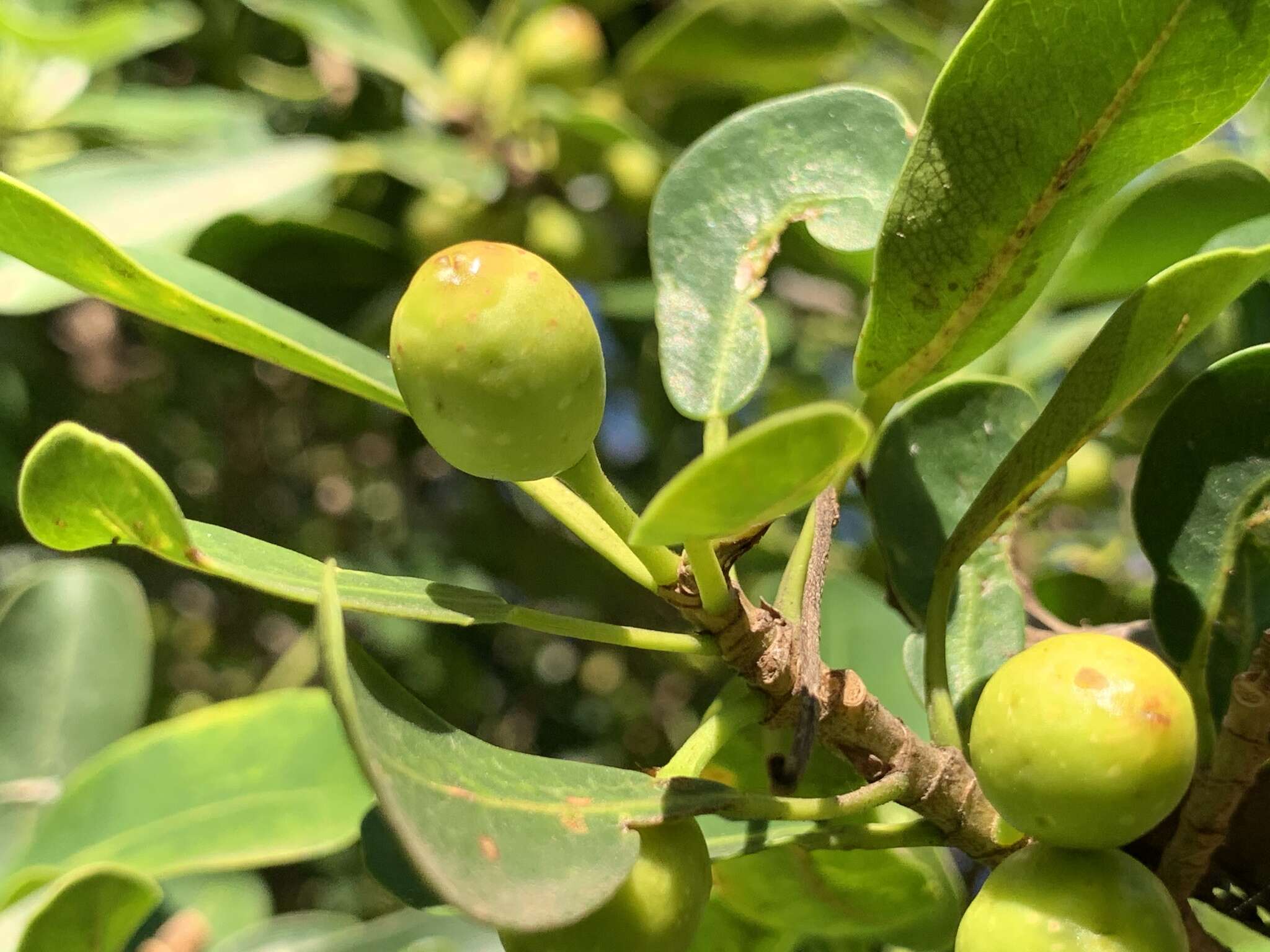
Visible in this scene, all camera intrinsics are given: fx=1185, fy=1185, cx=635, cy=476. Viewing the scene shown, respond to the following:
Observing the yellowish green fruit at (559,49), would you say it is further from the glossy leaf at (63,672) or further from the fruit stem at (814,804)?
the fruit stem at (814,804)

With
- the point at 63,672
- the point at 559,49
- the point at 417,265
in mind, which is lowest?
the point at 63,672

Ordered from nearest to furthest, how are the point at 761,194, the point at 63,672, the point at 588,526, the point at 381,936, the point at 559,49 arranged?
the point at 588,526
the point at 761,194
the point at 381,936
the point at 63,672
the point at 559,49

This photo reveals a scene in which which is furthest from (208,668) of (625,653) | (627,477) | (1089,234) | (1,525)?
(1089,234)

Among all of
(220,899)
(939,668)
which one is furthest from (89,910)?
(220,899)

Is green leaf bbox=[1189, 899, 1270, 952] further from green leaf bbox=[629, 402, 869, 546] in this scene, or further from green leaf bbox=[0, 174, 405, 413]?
green leaf bbox=[0, 174, 405, 413]

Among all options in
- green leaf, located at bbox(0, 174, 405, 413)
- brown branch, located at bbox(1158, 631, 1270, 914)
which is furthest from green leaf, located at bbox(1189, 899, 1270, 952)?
green leaf, located at bbox(0, 174, 405, 413)

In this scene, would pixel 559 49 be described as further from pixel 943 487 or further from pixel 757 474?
pixel 757 474

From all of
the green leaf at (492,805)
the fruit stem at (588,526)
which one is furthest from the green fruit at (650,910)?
the fruit stem at (588,526)

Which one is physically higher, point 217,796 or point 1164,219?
point 1164,219
